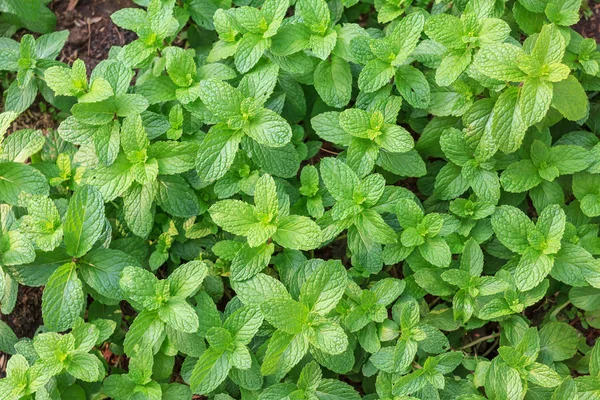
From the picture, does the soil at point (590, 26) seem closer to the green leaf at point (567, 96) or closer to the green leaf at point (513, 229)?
the green leaf at point (567, 96)

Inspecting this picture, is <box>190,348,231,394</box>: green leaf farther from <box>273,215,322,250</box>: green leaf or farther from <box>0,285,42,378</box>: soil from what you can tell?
<box>0,285,42,378</box>: soil

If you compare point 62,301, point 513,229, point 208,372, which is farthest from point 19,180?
point 513,229

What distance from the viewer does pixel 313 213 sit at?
10.1 feet

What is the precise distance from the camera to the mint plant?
9.08 feet

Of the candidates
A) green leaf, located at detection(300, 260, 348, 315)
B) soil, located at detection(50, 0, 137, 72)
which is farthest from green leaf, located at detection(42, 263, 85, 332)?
soil, located at detection(50, 0, 137, 72)

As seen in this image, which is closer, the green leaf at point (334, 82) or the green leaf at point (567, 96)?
the green leaf at point (567, 96)

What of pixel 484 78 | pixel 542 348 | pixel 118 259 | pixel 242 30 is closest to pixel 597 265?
pixel 542 348

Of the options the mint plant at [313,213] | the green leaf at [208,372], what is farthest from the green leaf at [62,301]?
the green leaf at [208,372]

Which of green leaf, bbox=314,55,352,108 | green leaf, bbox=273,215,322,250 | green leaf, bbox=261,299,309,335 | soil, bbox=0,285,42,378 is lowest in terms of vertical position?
soil, bbox=0,285,42,378

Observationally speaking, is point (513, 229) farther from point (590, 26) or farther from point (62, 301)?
point (62, 301)

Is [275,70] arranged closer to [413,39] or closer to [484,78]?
[413,39]

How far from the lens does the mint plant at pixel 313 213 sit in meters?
2.77

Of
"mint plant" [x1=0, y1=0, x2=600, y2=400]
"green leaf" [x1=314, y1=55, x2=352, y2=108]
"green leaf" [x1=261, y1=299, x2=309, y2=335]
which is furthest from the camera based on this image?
"green leaf" [x1=314, y1=55, x2=352, y2=108]

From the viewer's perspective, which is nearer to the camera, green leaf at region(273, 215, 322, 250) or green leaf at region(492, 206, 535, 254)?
green leaf at region(273, 215, 322, 250)
